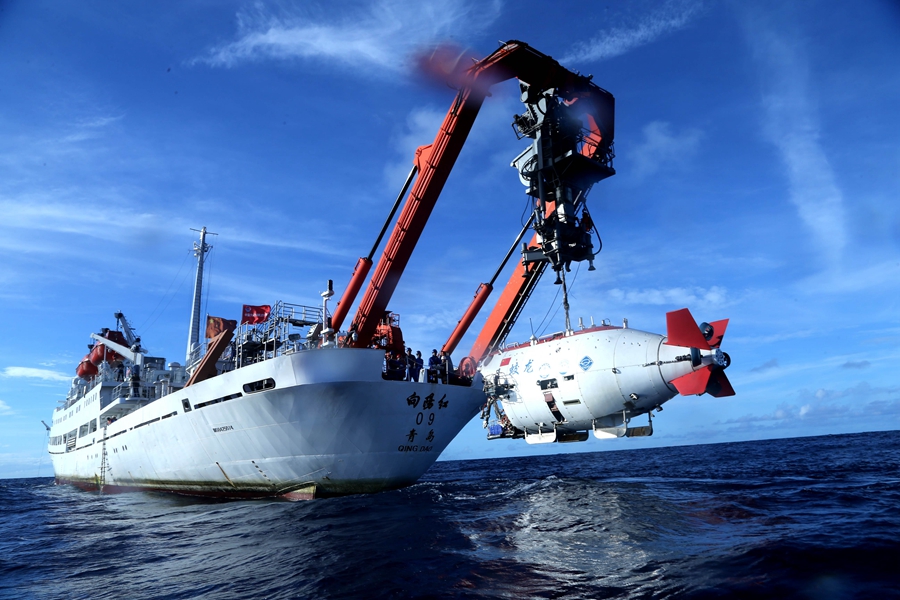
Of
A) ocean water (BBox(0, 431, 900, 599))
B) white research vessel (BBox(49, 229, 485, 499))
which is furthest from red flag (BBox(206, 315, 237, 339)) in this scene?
ocean water (BBox(0, 431, 900, 599))

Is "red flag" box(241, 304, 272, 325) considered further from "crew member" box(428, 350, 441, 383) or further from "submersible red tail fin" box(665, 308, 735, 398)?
"submersible red tail fin" box(665, 308, 735, 398)

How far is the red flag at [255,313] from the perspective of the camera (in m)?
25.2

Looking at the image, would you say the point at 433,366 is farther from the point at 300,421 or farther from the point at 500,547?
the point at 500,547

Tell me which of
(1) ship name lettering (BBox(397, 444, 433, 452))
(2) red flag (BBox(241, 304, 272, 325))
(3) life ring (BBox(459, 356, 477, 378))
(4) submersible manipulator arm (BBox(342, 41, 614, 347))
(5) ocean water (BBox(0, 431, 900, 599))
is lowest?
(5) ocean water (BBox(0, 431, 900, 599))

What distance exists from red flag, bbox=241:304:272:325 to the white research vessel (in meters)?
3.02

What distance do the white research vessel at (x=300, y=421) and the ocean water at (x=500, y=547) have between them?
132 cm

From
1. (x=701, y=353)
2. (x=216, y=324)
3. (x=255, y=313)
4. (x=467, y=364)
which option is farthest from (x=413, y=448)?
(x=216, y=324)

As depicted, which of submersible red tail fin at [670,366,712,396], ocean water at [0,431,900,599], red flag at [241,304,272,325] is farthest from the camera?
red flag at [241,304,272,325]

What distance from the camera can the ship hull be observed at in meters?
17.1

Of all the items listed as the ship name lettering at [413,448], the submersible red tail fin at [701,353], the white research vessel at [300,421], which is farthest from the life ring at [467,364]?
the submersible red tail fin at [701,353]

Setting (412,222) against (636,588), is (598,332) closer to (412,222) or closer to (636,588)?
(412,222)

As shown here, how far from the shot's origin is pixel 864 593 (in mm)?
6023

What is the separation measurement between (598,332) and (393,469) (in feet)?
42.7

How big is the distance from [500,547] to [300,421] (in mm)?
9724
